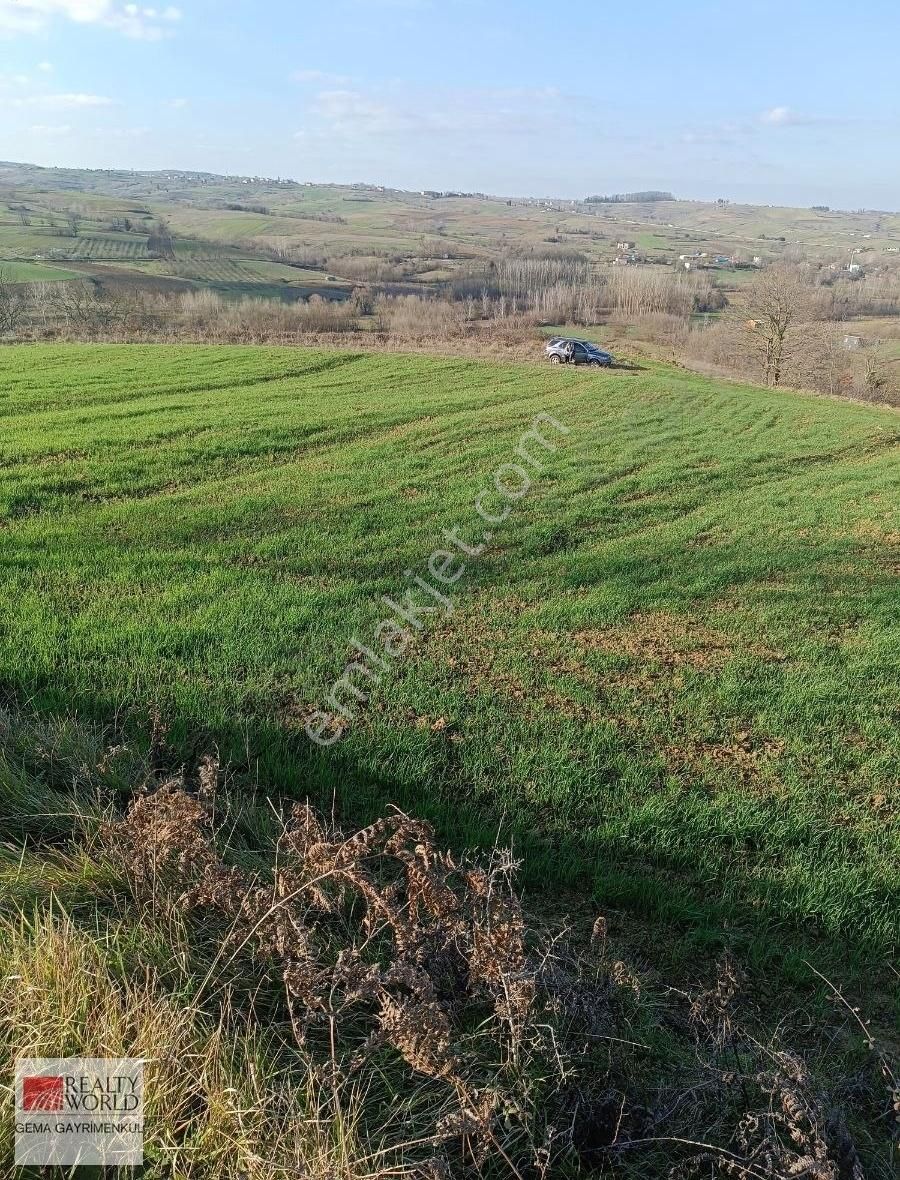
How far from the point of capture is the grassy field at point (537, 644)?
14.2 feet

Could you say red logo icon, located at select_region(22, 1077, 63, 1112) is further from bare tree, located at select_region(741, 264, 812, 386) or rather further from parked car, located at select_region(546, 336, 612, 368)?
bare tree, located at select_region(741, 264, 812, 386)

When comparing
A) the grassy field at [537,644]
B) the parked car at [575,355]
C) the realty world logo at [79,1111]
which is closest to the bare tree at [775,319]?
the parked car at [575,355]

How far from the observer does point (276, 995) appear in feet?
9.71

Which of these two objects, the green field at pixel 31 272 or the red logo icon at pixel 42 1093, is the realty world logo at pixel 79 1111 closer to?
the red logo icon at pixel 42 1093

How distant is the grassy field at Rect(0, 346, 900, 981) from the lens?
170 inches

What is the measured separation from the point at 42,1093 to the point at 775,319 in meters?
44.0

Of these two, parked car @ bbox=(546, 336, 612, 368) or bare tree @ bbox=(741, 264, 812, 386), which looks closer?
parked car @ bbox=(546, 336, 612, 368)

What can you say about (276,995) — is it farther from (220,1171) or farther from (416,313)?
(416,313)

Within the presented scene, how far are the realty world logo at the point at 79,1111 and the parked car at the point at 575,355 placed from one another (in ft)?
98.5

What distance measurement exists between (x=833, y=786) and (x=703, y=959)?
6.34 ft

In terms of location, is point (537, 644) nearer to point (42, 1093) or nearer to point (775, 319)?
point (42, 1093)

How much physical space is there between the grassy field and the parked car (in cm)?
1642

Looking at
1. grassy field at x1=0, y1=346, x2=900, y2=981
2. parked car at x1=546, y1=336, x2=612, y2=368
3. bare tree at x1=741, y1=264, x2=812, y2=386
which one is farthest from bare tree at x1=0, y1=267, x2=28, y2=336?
bare tree at x1=741, y1=264, x2=812, y2=386

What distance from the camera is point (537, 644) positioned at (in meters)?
6.74
